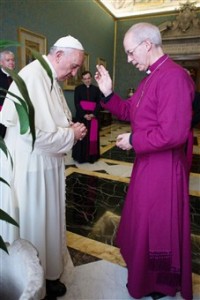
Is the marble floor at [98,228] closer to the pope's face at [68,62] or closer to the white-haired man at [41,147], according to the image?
the white-haired man at [41,147]

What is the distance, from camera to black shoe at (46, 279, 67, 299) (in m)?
1.83

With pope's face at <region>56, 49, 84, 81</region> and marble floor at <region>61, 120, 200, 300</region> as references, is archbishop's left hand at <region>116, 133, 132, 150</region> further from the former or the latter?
marble floor at <region>61, 120, 200, 300</region>

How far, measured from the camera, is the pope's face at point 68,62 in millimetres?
1550

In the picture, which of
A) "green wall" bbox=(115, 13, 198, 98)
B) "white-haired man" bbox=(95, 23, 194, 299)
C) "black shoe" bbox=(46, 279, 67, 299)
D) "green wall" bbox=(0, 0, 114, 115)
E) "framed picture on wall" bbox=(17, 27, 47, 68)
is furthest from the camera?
"green wall" bbox=(115, 13, 198, 98)

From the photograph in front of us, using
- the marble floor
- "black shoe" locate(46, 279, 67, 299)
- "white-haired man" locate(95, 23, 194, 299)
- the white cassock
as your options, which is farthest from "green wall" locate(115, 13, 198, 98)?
"black shoe" locate(46, 279, 67, 299)

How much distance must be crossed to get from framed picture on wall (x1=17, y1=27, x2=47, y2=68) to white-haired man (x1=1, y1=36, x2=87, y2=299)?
3.98 metres

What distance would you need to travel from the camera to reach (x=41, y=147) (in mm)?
1537

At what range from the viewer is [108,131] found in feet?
30.3

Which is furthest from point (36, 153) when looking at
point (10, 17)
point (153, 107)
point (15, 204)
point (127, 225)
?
point (10, 17)

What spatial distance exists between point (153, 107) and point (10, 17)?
4930 mm

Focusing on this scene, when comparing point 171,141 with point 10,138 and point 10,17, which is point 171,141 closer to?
point 10,138

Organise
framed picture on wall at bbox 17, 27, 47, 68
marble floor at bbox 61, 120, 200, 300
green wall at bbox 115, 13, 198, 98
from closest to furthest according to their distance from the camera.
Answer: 1. marble floor at bbox 61, 120, 200, 300
2. framed picture on wall at bbox 17, 27, 47, 68
3. green wall at bbox 115, 13, 198, 98

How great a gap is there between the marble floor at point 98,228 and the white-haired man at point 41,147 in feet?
1.62

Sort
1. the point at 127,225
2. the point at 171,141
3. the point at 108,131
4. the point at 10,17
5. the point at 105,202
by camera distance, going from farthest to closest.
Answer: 1. the point at 108,131
2. the point at 10,17
3. the point at 105,202
4. the point at 127,225
5. the point at 171,141
